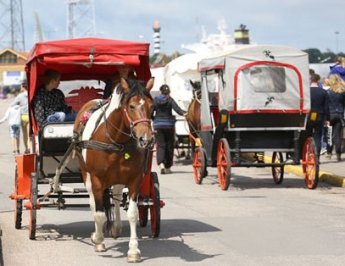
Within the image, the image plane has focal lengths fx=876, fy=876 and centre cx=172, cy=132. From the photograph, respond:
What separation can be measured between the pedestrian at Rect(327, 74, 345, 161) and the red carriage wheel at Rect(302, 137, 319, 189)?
4355 mm

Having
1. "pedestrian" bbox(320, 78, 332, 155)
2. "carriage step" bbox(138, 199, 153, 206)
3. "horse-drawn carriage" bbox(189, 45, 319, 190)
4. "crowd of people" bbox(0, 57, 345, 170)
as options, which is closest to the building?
"pedestrian" bbox(320, 78, 332, 155)

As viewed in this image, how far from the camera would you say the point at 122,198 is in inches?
412

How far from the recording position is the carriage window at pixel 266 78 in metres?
16.1

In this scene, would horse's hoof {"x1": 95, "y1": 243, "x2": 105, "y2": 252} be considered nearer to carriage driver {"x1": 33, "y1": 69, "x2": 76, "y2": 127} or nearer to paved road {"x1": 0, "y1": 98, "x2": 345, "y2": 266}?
paved road {"x1": 0, "y1": 98, "x2": 345, "y2": 266}

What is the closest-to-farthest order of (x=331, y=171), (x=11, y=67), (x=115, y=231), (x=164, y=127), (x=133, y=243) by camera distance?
(x=133, y=243), (x=115, y=231), (x=331, y=171), (x=164, y=127), (x=11, y=67)

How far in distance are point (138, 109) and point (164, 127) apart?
10.9 metres

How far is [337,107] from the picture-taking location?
67.3 feet

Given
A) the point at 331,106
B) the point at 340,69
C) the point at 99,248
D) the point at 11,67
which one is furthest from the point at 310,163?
the point at 11,67

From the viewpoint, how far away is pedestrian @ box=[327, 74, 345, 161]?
20500 millimetres

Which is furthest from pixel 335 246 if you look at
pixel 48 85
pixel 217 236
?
pixel 48 85

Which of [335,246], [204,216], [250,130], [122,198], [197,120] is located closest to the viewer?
[335,246]

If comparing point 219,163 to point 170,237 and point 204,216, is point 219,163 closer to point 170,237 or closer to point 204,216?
point 204,216

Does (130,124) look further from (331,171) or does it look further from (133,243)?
(331,171)

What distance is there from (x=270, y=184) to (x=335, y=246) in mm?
7326
